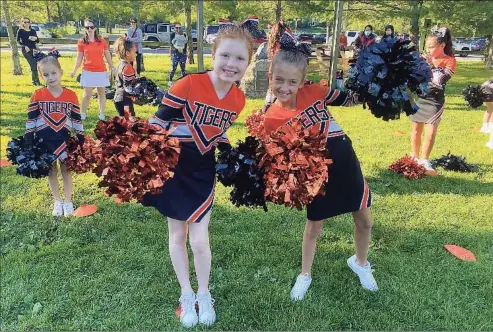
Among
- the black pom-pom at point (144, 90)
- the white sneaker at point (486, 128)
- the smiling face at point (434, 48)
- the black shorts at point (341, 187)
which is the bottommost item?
the white sneaker at point (486, 128)

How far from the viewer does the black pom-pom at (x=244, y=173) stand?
8.05 feet

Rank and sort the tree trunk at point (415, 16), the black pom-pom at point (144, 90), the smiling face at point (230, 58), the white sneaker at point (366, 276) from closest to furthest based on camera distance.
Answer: the smiling face at point (230, 58)
the black pom-pom at point (144, 90)
the white sneaker at point (366, 276)
the tree trunk at point (415, 16)

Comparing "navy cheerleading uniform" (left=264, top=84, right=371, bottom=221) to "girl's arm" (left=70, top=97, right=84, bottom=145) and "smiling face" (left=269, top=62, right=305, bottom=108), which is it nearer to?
"smiling face" (left=269, top=62, right=305, bottom=108)

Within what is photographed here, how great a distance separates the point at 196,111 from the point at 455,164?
4.28 m

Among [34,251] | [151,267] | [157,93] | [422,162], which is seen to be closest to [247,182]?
[157,93]

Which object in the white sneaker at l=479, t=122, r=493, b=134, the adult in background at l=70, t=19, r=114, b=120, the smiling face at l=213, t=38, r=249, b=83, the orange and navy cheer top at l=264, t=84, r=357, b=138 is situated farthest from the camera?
the adult in background at l=70, t=19, r=114, b=120

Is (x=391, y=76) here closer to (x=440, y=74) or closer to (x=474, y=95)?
(x=440, y=74)

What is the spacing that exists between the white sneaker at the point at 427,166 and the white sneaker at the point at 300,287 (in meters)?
3.09

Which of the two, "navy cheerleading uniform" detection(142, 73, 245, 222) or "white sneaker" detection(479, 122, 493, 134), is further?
"white sneaker" detection(479, 122, 493, 134)

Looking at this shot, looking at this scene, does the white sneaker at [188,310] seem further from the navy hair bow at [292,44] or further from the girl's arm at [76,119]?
the girl's arm at [76,119]

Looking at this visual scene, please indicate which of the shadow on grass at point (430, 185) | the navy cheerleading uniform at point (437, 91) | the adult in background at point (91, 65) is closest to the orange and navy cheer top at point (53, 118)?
the shadow on grass at point (430, 185)

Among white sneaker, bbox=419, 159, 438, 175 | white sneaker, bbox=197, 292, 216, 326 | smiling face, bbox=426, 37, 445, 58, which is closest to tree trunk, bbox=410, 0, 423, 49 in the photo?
smiling face, bbox=426, 37, 445, 58

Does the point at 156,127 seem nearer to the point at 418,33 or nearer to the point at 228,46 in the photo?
the point at 228,46

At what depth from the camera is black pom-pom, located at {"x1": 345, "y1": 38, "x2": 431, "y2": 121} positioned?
2.48 m
